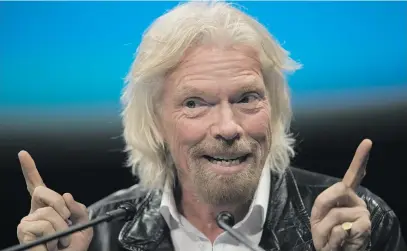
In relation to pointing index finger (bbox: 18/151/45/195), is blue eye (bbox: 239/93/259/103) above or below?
above

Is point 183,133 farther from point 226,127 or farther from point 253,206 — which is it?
point 253,206

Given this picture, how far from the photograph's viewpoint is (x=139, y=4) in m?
1.98

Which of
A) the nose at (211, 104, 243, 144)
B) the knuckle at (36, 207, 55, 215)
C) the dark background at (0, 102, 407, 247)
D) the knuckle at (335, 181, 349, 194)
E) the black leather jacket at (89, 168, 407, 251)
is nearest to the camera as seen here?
the knuckle at (335, 181, 349, 194)

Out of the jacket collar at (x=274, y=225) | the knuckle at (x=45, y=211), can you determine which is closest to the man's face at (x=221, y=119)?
the jacket collar at (x=274, y=225)

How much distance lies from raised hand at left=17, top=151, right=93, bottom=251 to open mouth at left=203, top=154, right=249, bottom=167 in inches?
14.4

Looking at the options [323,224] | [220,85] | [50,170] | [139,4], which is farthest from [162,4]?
[323,224]

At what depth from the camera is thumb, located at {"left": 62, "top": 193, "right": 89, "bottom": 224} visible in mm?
1424

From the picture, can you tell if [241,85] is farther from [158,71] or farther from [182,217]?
[182,217]

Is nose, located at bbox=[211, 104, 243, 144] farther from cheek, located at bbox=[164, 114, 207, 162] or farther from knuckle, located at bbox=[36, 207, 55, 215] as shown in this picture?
knuckle, located at bbox=[36, 207, 55, 215]

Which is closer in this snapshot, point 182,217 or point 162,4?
point 182,217

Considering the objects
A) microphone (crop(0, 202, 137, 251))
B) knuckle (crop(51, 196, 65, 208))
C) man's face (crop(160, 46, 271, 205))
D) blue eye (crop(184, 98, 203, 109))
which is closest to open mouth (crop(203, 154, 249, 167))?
man's face (crop(160, 46, 271, 205))

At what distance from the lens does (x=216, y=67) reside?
1556 millimetres

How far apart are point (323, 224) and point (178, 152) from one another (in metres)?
0.52

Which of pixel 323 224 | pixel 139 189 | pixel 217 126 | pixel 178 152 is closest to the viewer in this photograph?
pixel 323 224
